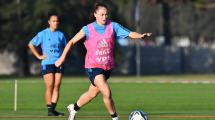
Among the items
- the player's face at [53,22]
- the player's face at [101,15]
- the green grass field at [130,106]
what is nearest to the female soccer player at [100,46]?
the player's face at [101,15]

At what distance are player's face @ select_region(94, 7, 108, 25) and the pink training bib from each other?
208 millimetres

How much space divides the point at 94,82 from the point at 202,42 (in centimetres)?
12241

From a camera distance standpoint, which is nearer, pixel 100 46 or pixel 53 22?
pixel 100 46

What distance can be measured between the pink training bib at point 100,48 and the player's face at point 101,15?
0.21 meters

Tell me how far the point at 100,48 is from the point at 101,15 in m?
0.65

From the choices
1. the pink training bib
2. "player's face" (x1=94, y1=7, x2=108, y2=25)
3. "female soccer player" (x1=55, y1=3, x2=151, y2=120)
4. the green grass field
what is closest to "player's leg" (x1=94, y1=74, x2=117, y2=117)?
"female soccer player" (x1=55, y1=3, x2=151, y2=120)

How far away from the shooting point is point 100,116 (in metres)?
19.9

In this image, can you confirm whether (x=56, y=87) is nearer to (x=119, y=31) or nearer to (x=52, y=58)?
(x=52, y=58)

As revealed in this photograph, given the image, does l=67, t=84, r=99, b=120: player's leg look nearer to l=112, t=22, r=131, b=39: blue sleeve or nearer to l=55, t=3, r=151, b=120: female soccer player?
l=55, t=3, r=151, b=120: female soccer player

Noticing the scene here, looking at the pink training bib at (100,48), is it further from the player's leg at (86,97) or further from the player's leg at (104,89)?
the player's leg at (86,97)

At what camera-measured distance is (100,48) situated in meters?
16.6

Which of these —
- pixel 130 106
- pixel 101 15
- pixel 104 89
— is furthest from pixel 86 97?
pixel 130 106

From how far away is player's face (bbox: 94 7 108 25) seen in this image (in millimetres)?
16453

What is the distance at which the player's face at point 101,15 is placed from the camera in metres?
16.5
